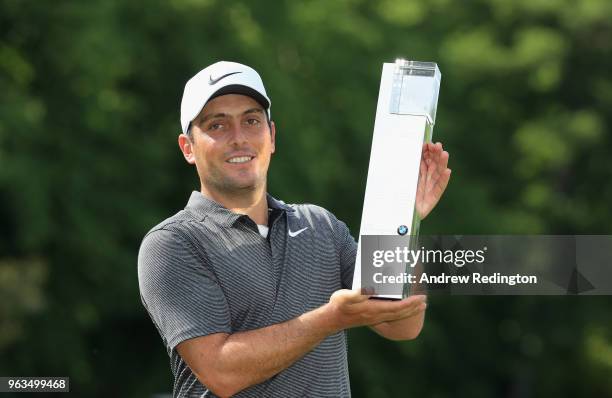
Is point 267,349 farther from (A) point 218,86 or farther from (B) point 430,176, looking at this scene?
(A) point 218,86

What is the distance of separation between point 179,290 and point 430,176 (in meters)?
0.73

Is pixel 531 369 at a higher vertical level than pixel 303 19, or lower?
lower

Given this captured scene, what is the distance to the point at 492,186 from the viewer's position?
2605 centimetres

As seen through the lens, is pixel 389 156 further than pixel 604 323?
No

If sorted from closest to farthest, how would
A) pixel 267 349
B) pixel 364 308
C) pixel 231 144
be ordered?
pixel 364 308
pixel 267 349
pixel 231 144

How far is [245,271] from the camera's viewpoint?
3.51 meters

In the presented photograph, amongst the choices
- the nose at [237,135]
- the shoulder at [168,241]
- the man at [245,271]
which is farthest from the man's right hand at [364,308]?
the nose at [237,135]

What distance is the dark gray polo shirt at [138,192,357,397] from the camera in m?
3.46

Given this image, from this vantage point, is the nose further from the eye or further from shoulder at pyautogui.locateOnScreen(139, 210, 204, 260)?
shoulder at pyautogui.locateOnScreen(139, 210, 204, 260)

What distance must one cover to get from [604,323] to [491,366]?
94.1 inches

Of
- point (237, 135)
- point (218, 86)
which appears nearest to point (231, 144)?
point (237, 135)

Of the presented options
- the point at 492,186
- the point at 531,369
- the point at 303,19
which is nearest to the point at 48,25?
the point at 303,19

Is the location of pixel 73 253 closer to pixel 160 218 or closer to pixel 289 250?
pixel 160 218

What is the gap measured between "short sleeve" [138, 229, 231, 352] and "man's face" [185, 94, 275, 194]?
0.79ft
